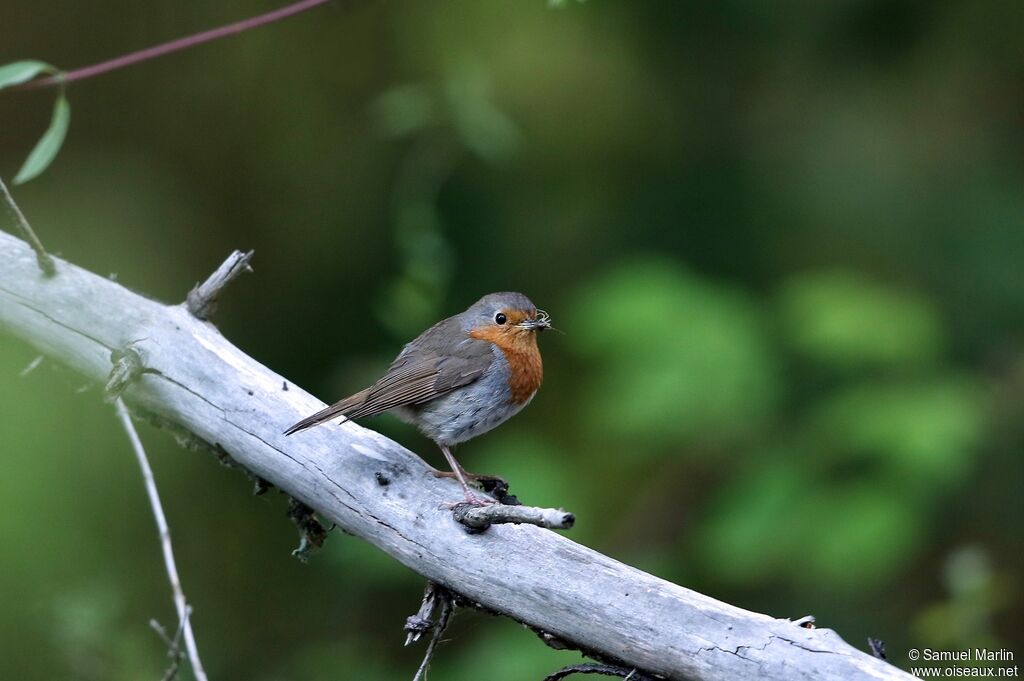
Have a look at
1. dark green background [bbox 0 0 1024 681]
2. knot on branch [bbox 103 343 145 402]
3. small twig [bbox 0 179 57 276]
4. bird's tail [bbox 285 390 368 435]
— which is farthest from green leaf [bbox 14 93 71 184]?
dark green background [bbox 0 0 1024 681]

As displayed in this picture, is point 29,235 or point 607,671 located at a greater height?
point 29,235

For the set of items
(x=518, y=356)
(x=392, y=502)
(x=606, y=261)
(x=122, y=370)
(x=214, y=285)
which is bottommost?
(x=392, y=502)

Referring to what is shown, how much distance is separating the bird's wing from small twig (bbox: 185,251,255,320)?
525mm

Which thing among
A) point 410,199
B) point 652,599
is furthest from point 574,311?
point 652,599

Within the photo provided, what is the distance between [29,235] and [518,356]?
1704mm

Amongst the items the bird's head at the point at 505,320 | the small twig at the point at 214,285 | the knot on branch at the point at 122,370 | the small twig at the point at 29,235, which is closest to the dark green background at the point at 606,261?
the bird's head at the point at 505,320

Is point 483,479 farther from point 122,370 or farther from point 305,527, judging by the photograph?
point 122,370

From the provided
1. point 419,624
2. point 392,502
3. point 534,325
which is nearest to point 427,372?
point 534,325

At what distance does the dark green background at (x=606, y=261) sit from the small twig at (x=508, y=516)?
2.08 m

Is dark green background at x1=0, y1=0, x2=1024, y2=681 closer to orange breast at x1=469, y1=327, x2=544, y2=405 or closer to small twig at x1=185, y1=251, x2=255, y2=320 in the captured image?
orange breast at x1=469, y1=327, x2=544, y2=405

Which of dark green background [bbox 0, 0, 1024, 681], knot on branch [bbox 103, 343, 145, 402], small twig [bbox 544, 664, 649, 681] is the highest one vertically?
dark green background [bbox 0, 0, 1024, 681]

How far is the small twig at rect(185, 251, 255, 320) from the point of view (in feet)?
11.7

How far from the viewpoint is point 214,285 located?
3594mm

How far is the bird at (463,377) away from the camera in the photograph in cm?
387
